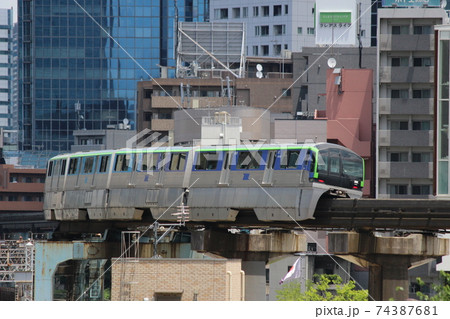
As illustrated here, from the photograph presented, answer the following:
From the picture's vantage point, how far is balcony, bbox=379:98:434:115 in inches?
3814

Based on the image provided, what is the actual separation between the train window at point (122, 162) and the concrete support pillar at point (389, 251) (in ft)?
31.1

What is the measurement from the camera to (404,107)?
318 ft

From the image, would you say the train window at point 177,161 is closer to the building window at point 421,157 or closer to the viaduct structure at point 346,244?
the viaduct structure at point 346,244

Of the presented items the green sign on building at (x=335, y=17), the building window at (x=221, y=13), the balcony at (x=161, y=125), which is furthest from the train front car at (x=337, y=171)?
the building window at (x=221, y=13)

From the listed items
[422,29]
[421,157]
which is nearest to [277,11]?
[422,29]

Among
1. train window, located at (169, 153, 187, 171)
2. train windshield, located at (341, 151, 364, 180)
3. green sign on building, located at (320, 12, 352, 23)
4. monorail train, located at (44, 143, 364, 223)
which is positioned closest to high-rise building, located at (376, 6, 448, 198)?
green sign on building, located at (320, 12, 352, 23)

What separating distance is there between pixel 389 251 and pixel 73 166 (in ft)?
51.2

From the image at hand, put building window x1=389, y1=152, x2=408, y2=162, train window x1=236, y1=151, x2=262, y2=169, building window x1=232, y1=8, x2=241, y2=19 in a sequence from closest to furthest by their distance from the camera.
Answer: train window x1=236, y1=151, x2=262, y2=169, building window x1=389, y1=152, x2=408, y2=162, building window x1=232, y1=8, x2=241, y2=19

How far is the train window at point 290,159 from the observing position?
55312 millimetres

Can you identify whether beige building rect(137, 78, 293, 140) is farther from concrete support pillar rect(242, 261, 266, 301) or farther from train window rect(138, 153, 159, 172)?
train window rect(138, 153, 159, 172)

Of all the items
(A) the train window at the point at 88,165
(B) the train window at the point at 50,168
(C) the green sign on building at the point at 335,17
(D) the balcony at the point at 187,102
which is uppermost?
(C) the green sign on building at the point at 335,17

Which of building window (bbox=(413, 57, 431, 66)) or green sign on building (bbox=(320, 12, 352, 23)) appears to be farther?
green sign on building (bbox=(320, 12, 352, 23))

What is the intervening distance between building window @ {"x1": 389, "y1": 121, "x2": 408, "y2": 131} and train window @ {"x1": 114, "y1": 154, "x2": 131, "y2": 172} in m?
38.7

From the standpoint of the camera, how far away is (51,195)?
69.1 m
